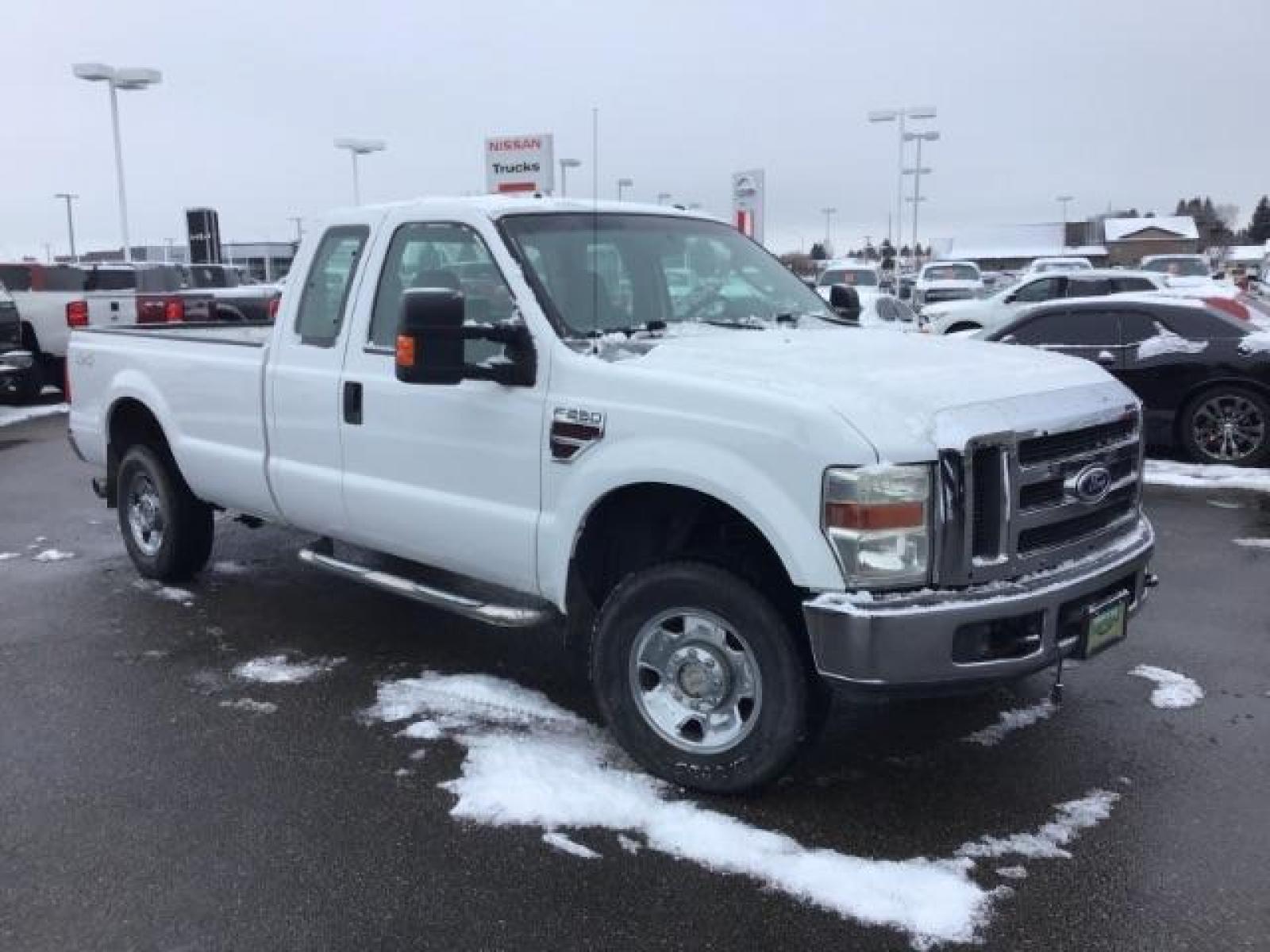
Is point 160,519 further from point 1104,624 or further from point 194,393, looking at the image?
point 1104,624

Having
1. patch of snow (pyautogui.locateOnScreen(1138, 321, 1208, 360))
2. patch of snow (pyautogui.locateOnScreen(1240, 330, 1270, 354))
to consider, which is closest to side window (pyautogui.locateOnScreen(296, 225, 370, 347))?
patch of snow (pyautogui.locateOnScreen(1138, 321, 1208, 360))

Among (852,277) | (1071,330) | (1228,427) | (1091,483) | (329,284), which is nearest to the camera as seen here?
(1091,483)

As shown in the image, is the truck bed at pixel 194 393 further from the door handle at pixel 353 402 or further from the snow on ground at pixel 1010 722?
the snow on ground at pixel 1010 722

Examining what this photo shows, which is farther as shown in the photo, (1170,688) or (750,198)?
(750,198)

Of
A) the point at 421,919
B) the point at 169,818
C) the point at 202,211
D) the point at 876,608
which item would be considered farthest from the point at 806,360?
the point at 202,211

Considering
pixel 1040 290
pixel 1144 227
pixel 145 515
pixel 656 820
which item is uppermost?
pixel 1144 227

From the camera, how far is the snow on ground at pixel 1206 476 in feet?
31.6

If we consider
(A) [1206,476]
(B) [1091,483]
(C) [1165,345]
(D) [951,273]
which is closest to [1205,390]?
(C) [1165,345]

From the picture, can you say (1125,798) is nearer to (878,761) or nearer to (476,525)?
→ (878,761)

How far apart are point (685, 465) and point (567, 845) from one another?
4.20ft

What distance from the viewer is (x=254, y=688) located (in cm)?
520

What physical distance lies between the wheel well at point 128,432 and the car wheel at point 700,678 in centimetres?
380

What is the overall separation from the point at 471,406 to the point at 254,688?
68.0 inches

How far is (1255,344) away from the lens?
400 inches
